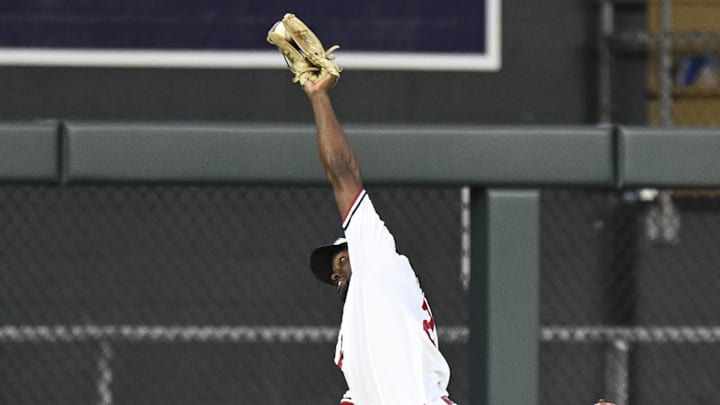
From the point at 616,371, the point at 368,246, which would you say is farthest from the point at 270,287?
the point at 368,246

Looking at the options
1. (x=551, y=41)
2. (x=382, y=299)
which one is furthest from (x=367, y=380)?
(x=551, y=41)

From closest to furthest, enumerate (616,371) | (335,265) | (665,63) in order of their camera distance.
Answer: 1. (335,265)
2. (616,371)
3. (665,63)

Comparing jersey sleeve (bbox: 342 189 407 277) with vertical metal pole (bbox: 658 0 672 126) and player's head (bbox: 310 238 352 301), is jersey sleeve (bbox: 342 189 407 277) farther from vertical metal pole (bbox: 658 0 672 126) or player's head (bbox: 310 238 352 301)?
vertical metal pole (bbox: 658 0 672 126)

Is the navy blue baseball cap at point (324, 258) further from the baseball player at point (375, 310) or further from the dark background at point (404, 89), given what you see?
the dark background at point (404, 89)

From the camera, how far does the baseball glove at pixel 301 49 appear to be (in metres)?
3.98

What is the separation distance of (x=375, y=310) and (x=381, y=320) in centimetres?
3

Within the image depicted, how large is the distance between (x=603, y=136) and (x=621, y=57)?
173 inches

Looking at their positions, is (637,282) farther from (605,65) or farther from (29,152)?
(29,152)

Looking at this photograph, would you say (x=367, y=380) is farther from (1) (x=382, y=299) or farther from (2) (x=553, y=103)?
(2) (x=553, y=103)

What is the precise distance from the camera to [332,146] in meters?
4.02

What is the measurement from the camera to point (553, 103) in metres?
8.84

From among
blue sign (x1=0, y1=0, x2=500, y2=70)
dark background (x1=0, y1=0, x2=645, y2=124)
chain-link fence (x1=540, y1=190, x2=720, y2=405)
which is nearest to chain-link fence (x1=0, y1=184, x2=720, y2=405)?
chain-link fence (x1=540, y1=190, x2=720, y2=405)

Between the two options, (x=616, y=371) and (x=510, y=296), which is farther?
(x=616, y=371)

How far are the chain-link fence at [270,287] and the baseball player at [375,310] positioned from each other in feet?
13.3
